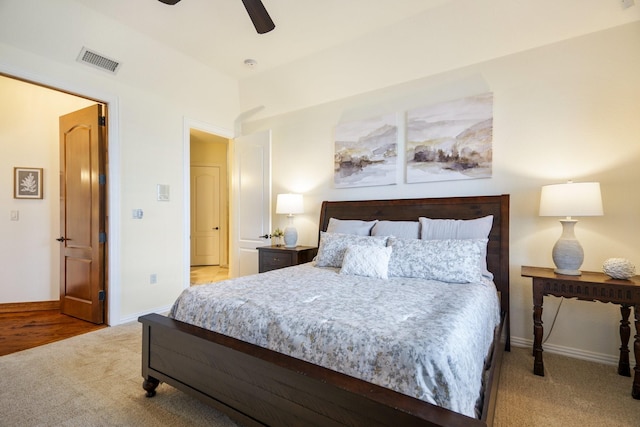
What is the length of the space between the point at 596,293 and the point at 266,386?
2.24 metres

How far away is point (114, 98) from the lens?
3209 millimetres

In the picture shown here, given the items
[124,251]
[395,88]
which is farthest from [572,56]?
[124,251]

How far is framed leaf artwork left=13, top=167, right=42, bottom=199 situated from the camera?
3697mm

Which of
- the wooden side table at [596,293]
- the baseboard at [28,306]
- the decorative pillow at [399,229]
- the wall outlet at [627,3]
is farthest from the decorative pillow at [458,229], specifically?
the baseboard at [28,306]

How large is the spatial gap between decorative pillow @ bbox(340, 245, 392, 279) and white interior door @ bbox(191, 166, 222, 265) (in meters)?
5.02

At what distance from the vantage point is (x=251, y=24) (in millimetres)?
2889

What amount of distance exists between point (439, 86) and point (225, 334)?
2993 mm

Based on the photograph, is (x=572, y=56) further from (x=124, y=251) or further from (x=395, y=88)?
(x=124, y=251)

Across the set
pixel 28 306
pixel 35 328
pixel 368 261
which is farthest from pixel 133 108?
pixel 368 261

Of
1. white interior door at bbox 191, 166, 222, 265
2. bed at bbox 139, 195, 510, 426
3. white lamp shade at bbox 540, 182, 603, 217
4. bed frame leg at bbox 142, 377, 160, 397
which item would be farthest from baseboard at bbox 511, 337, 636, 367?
white interior door at bbox 191, 166, 222, 265

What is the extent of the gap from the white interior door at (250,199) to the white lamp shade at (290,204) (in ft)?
1.86

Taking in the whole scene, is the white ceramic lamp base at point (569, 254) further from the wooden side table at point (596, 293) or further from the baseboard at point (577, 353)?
the baseboard at point (577, 353)

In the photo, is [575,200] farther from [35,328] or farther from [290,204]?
[35,328]

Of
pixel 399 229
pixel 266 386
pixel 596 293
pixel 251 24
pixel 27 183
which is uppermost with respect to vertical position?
pixel 251 24
